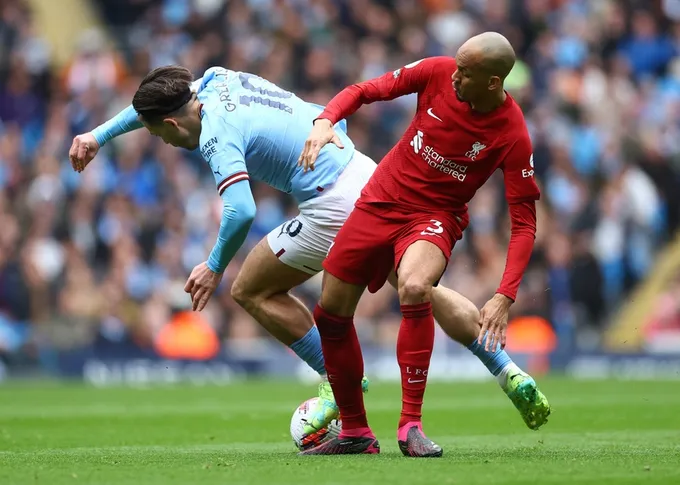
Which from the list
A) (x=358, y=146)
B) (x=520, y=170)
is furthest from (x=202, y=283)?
(x=358, y=146)

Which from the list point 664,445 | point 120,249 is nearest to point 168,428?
point 664,445

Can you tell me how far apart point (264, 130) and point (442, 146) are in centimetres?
114

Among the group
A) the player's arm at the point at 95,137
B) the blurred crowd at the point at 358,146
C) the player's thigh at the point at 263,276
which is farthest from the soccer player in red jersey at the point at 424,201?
the blurred crowd at the point at 358,146

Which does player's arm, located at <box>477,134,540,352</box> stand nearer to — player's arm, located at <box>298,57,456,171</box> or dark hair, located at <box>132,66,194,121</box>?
player's arm, located at <box>298,57,456,171</box>

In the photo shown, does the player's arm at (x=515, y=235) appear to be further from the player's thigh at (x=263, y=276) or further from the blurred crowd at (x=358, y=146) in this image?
the blurred crowd at (x=358, y=146)

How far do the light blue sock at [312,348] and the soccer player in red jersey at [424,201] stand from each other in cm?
59

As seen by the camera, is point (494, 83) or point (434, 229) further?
point (434, 229)

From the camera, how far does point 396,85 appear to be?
7336mm

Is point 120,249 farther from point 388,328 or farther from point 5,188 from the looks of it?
point 388,328

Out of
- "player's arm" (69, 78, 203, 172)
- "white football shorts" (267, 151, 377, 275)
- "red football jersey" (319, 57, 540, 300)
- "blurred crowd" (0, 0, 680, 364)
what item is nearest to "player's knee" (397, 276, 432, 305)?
"red football jersey" (319, 57, 540, 300)

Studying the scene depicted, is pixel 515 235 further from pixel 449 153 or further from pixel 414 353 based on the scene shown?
pixel 414 353

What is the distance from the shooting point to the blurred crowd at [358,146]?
56.3 ft

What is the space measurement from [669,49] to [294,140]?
12166 mm

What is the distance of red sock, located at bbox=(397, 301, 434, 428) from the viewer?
23.4 feet
